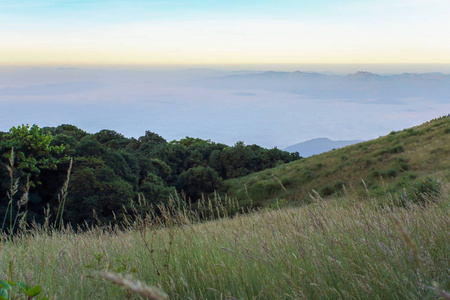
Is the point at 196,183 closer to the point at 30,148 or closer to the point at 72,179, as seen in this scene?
the point at 72,179

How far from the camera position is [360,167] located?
2048 cm

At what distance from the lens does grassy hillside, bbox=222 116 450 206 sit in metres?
17.8

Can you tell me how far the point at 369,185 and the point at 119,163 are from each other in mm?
13140

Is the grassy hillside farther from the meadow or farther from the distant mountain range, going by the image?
the distant mountain range

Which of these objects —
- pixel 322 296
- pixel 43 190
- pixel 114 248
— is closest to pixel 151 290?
pixel 322 296

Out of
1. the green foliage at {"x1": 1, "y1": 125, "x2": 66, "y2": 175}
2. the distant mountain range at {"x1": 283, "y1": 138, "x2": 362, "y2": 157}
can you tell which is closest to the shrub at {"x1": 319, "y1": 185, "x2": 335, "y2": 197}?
the green foliage at {"x1": 1, "y1": 125, "x2": 66, "y2": 175}

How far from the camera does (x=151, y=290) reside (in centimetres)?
59

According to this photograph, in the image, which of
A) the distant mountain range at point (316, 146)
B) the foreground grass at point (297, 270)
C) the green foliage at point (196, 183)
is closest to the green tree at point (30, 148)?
the foreground grass at point (297, 270)

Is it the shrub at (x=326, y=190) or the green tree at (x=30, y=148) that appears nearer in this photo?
the green tree at (x=30, y=148)

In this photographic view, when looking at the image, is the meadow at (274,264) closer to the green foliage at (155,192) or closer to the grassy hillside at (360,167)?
the green foliage at (155,192)

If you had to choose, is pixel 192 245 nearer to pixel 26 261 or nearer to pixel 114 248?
pixel 114 248

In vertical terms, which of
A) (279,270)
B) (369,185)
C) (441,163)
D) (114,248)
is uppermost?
(279,270)

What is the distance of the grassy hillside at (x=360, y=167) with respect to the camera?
17.8 metres

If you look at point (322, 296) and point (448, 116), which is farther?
point (448, 116)
